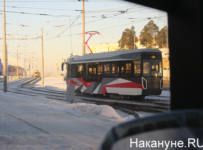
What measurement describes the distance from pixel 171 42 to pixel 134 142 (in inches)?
149

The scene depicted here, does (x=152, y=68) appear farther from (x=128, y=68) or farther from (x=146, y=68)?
(x=128, y=68)

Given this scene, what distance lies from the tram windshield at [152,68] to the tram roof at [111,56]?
79 cm

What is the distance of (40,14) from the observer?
84.4 ft

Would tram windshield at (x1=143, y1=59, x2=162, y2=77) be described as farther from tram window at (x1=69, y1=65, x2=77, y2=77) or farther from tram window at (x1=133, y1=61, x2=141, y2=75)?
tram window at (x1=69, y1=65, x2=77, y2=77)

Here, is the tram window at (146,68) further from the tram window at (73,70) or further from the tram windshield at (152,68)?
the tram window at (73,70)

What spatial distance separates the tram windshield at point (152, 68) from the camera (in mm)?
18781

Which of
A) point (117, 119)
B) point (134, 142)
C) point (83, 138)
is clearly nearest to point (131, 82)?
point (117, 119)

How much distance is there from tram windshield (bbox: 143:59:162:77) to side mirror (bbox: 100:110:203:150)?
17.8m

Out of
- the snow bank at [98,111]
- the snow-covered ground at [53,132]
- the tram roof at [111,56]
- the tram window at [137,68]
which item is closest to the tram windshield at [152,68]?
the tram window at [137,68]

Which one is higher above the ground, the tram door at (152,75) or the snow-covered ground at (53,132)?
the tram door at (152,75)

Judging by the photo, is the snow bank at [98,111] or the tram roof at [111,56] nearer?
the snow bank at [98,111]

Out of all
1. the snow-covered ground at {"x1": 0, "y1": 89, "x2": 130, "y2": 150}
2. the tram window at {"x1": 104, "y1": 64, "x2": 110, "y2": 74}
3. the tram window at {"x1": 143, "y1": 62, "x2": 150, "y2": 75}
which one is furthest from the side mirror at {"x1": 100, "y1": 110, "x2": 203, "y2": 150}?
the tram window at {"x1": 104, "y1": 64, "x2": 110, "y2": 74}

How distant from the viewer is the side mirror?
895 millimetres

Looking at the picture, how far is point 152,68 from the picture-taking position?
19188mm
